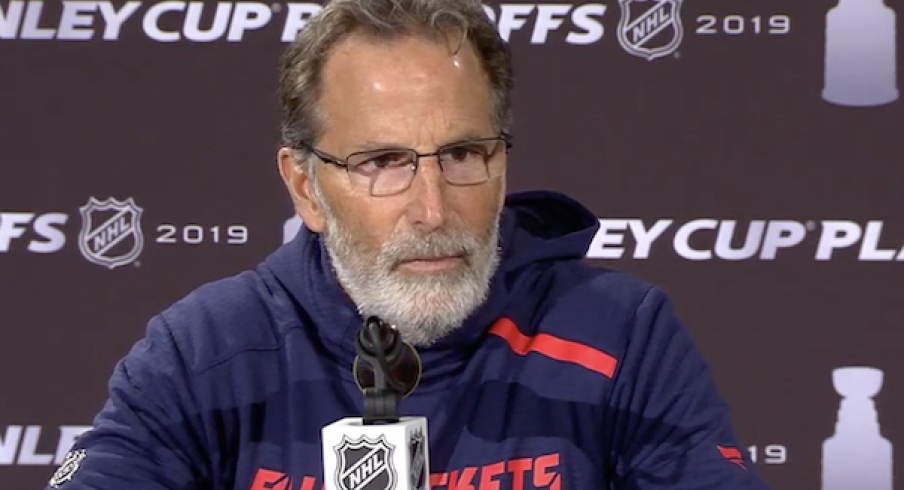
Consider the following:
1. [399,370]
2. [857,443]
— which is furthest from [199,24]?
[399,370]

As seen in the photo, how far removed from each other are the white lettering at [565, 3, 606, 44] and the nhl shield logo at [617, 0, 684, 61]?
0.04m

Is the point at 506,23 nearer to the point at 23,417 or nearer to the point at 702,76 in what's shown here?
the point at 702,76

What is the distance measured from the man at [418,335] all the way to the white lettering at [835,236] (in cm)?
104

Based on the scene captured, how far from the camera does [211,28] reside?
2.60 metres

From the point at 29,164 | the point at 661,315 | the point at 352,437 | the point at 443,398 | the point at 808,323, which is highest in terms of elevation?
the point at 29,164

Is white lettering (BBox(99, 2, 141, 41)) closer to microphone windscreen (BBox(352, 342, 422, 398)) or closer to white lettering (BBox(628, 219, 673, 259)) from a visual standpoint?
white lettering (BBox(628, 219, 673, 259))

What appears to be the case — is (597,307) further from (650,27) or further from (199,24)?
(199,24)

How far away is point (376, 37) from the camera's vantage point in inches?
58.7

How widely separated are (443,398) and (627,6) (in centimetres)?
123

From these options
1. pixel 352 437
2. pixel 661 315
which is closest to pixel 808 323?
pixel 661 315

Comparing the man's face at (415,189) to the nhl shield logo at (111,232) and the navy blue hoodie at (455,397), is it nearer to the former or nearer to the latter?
the navy blue hoodie at (455,397)

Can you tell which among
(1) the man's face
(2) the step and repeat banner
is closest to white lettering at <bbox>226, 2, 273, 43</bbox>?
(2) the step and repeat banner

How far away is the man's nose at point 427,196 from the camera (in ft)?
4.70

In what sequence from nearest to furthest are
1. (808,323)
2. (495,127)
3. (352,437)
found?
1. (352,437)
2. (495,127)
3. (808,323)
